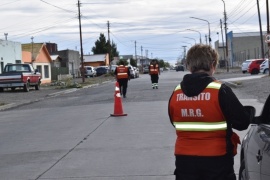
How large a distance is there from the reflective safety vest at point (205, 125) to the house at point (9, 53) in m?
43.7

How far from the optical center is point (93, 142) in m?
11.3

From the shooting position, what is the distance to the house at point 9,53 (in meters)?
46.7

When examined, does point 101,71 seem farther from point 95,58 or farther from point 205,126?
point 205,126

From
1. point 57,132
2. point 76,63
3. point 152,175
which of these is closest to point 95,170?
point 152,175

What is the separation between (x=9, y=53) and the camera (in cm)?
4891

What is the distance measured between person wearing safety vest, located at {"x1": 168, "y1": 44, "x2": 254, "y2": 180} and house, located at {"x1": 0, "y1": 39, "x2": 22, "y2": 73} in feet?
143

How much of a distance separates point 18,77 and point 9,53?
40.9 ft

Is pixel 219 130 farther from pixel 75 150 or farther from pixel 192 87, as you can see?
pixel 75 150

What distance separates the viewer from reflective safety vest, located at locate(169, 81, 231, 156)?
13.9ft

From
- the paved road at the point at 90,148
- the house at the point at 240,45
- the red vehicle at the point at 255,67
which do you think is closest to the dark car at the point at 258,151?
the paved road at the point at 90,148

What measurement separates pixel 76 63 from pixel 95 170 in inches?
3570

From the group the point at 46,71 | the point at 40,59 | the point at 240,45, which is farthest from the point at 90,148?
the point at 240,45

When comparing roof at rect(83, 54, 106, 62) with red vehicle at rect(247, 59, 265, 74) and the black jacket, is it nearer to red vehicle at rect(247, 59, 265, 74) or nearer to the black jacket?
red vehicle at rect(247, 59, 265, 74)

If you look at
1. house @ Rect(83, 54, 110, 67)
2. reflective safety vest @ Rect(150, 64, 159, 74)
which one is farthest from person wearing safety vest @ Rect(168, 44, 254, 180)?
house @ Rect(83, 54, 110, 67)
